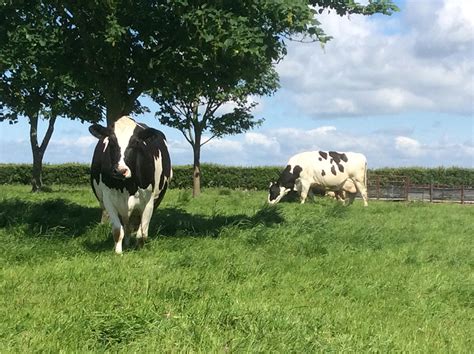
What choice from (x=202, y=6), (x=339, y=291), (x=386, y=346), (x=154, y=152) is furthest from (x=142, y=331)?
(x=202, y=6)

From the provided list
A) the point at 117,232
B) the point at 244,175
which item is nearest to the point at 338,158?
the point at 244,175

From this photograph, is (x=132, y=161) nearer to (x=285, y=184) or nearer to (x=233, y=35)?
(x=233, y=35)

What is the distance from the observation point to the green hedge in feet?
121

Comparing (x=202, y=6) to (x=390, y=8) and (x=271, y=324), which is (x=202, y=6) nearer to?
(x=390, y=8)

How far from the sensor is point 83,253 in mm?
7348

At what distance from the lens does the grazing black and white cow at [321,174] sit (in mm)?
22312

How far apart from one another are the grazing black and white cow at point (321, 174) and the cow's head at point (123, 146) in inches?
550

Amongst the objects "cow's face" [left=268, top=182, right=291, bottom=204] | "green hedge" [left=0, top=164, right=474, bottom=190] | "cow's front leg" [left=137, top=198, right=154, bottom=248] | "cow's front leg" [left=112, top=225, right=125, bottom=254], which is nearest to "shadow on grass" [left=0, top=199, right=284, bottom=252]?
"cow's front leg" [left=112, top=225, right=125, bottom=254]

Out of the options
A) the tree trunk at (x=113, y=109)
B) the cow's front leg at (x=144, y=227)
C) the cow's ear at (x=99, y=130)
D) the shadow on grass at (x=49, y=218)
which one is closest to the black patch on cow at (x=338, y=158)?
the shadow on grass at (x=49, y=218)

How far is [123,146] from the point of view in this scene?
7.88m

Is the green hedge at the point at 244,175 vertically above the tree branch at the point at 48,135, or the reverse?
the tree branch at the point at 48,135

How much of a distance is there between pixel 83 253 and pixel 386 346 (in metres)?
4.69

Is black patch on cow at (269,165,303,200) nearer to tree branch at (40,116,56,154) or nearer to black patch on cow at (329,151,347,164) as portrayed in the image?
black patch on cow at (329,151,347,164)

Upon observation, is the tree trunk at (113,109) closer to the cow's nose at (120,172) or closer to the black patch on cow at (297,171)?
the cow's nose at (120,172)
